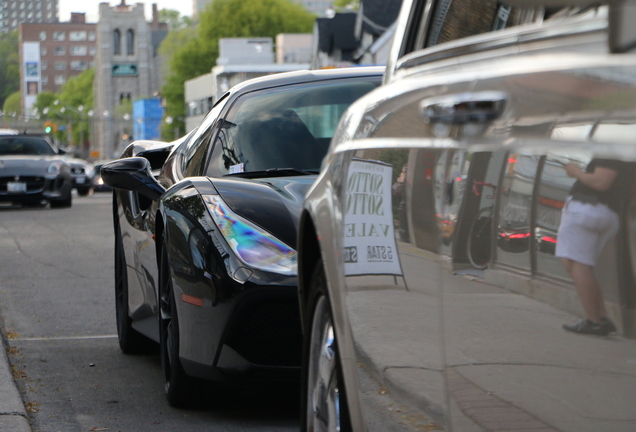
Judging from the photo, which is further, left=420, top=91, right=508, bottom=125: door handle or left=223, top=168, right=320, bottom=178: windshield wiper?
left=223, top=168, right=320, bottom=178: windshield wiper

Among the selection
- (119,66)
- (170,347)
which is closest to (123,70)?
(119,66)

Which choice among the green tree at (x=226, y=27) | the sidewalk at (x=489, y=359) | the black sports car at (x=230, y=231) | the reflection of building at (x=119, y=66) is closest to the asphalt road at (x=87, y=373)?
the black sports car at (x=230, y=231)

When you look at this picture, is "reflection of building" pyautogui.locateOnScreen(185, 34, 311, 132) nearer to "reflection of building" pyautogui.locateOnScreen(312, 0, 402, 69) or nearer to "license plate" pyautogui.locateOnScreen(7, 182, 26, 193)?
"reflection of building" pyautogui.locateOnScreen(312, 0, 402, 69)

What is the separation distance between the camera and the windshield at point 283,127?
5.42m

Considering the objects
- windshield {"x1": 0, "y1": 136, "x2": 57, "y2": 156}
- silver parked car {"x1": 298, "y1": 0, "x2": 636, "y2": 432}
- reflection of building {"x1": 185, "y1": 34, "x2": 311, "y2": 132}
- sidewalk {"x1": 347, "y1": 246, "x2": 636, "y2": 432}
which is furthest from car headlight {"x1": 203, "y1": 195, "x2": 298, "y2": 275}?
reflection of building {"x1": 185, "y1": 34, "x2": 311, "y2": 132}

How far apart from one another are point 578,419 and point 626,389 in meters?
0.15

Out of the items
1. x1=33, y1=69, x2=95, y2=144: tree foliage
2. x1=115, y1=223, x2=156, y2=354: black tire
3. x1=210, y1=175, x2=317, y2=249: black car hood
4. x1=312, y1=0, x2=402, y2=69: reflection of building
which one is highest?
x1=312, y1=0, x2=402, y2=69: reflection of building

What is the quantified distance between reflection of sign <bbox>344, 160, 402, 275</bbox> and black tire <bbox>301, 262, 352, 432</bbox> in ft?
1.01

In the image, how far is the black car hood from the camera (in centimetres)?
445

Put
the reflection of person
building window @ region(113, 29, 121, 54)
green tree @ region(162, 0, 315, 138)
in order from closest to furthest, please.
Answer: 1. the reflection of person
2. green tree @ region(162, 0, 315, 138)
3. building window @ region(113, 29, 121, 54)

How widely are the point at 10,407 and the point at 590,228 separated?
3486 millimetres

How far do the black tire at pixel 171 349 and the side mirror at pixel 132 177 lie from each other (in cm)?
50

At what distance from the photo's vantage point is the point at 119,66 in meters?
169

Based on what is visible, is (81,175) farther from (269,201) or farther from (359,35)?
(269,201)
